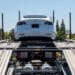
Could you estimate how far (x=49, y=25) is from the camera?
12617 millimetres

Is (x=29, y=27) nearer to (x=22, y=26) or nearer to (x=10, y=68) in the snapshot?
(x=22, y=26)

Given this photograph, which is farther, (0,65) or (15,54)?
(15,54)

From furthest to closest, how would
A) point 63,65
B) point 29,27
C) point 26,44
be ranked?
point 29,27, point 26,44, point 63,65

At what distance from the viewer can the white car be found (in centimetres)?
1248

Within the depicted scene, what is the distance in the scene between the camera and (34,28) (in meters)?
12.6

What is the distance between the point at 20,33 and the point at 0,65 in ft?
14.2

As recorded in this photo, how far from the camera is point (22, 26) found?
1252cm

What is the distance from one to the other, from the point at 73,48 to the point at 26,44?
2345 millimetres

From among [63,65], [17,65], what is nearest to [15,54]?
[17,65]

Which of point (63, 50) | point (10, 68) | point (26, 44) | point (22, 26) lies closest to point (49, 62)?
point (63, 50)

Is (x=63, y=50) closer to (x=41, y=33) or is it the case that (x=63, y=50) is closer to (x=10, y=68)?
(x=10, y=68)

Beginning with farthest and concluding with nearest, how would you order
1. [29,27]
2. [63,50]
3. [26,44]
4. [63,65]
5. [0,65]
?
[29,27] < [26,44] < [63,50] < [63,65] < [0,65]

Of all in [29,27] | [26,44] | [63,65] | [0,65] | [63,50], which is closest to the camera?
[0,65]

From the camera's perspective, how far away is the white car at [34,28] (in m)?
12.5
